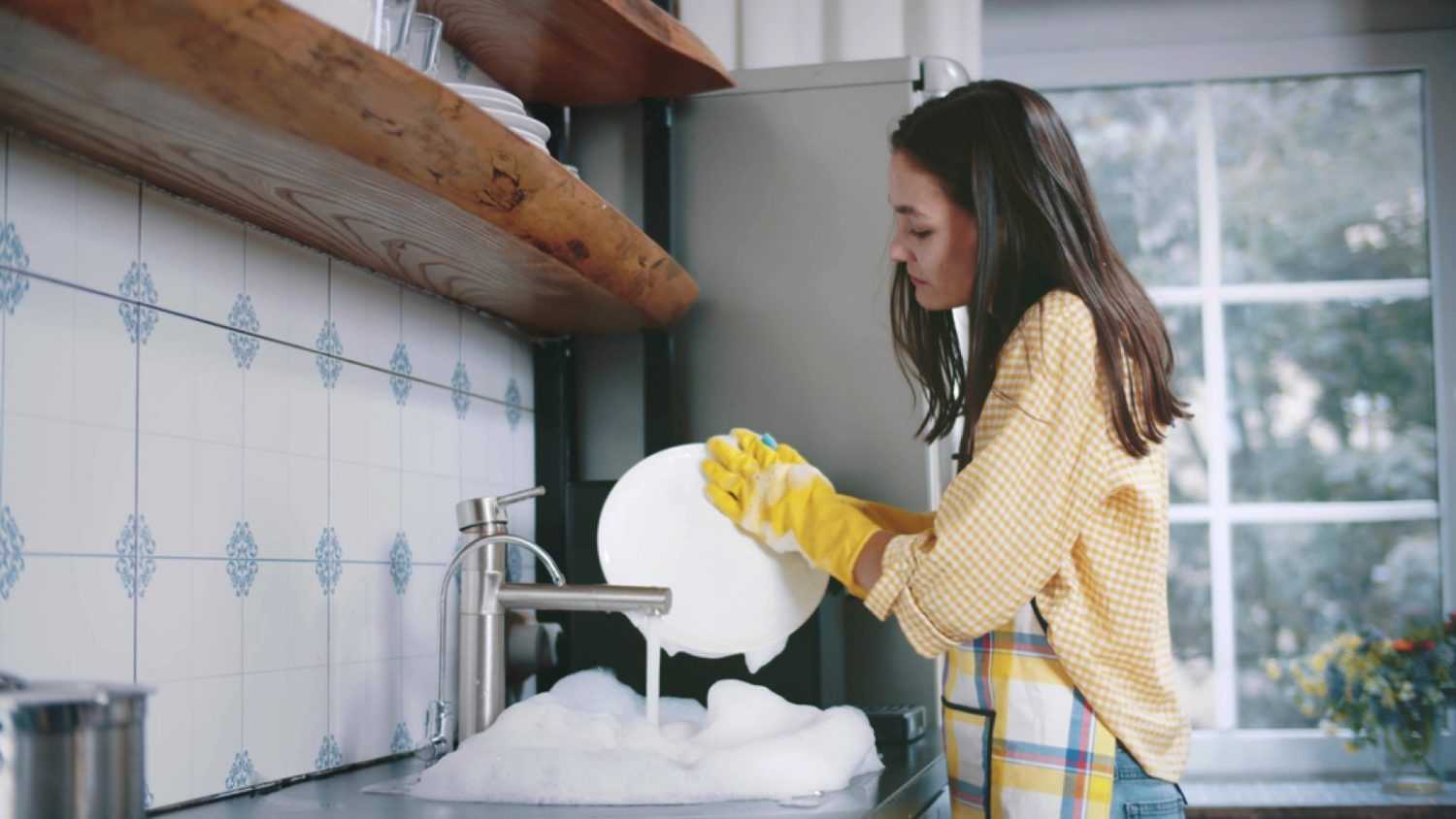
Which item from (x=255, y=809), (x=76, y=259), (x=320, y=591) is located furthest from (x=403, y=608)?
(x=76, y=259)

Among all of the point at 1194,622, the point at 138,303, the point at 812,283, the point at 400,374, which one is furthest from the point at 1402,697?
the point at 138,303

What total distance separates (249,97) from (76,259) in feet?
0.81

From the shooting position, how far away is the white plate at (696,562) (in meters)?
1.62

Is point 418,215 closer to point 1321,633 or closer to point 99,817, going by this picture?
point 99,817

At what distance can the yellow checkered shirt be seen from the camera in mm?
1291

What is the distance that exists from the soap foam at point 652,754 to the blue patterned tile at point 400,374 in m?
0.37

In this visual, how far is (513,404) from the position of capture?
78.3 inches

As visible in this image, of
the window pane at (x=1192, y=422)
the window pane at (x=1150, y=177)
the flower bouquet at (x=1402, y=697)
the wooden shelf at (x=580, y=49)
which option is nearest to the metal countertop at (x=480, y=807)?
the wooden shelf at (x=580, y=49)

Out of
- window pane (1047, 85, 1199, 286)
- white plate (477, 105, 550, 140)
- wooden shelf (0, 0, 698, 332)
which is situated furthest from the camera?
window pane (1047, 85, 1199, 286)

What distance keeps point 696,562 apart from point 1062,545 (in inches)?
18.7

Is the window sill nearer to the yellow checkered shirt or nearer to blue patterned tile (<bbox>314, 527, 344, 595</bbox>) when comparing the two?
the yellow checkered shirt

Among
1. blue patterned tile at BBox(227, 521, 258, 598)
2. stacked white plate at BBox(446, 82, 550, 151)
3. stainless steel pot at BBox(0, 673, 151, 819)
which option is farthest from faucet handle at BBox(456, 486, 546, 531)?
stainless steel pot at BBox(0, 673, 151, 819)

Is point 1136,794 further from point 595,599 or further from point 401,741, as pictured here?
point 401,741

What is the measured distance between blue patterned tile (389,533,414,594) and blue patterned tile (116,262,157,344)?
1.56ft
